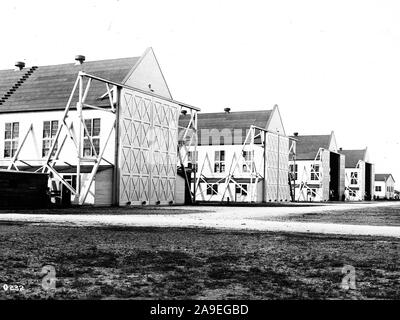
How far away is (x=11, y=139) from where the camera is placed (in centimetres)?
4300

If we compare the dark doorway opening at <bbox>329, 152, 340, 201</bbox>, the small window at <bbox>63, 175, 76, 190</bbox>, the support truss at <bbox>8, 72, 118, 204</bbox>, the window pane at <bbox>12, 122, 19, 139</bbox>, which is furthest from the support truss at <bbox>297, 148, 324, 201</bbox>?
the small window at <bbox>63, 175, 76, 190</bbox>

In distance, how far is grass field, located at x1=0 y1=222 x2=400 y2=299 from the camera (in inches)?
249

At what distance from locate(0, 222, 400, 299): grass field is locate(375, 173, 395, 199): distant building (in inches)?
5190

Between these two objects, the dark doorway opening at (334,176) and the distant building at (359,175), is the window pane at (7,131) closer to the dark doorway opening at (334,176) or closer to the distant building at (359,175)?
the dark doorway opening at (334,176)

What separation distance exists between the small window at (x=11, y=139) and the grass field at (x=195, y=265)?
30.9 metres

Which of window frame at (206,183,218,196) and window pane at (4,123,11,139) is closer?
window pane at (4,123,11,139)

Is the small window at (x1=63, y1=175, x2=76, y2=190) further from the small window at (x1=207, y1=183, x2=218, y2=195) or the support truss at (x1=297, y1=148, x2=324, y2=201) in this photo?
the support truss at (x1=297, y1=148, x2=324, y2=201)

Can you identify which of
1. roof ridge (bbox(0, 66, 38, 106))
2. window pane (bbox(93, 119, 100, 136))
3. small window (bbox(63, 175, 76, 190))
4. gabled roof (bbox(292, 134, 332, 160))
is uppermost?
roof ridge (bbox(0, 66, 38, 106))

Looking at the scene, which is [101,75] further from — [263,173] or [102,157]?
[263,173]

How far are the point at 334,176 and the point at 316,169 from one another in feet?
26.4

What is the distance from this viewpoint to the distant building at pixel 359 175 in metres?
103

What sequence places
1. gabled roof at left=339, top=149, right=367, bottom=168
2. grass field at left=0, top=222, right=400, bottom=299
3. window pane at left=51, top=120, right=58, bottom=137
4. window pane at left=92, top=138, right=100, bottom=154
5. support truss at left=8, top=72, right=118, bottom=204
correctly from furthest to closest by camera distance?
gabled roof at left=339, top=149, right=367, bottom=168 → window pane at left=51, top=120, right=58, bottom=137 → window pane at left=92, top=138, right=100, bottom=154 → support truss at left=8, top=72, right=118, bottom=204 → grass field at left=0, top=222, right=400, bottom=299

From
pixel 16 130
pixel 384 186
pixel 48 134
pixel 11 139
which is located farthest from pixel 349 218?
pixel 384 186

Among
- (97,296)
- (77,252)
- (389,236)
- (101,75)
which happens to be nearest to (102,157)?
(101,75)
